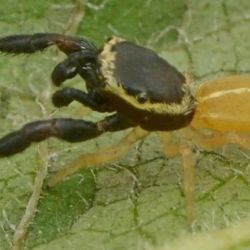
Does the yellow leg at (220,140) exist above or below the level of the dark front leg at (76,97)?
below

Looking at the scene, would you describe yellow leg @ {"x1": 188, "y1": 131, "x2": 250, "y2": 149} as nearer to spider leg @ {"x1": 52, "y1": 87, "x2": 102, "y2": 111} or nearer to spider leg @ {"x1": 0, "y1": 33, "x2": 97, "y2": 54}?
spider leg @ {"x1": 52, "y1": 87, "x2": 102, "y2": 111}

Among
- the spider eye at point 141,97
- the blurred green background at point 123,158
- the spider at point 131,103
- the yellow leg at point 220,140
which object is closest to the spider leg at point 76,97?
the spider at point 131,103

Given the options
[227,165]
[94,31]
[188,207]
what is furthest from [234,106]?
[94,31]

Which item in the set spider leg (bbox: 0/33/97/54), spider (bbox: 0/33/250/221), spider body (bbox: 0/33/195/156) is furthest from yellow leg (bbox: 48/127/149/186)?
spider leg (bbox: 0/33/97/54)

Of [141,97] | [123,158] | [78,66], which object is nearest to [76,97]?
[78,66]

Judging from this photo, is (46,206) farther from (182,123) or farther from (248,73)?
(248,73)

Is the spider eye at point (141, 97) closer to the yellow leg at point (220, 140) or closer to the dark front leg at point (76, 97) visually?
the dark front leg at point (76, 97)

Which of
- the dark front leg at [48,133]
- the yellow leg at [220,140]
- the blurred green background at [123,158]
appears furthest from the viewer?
the yellow leg at [220,140]

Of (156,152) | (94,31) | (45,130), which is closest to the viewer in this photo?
(45,130)
